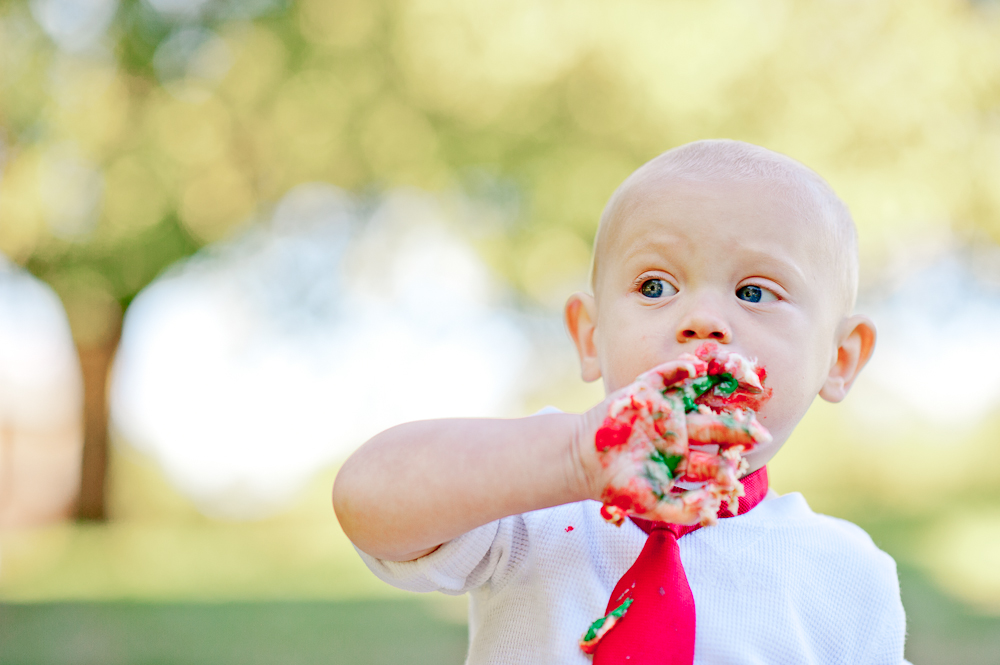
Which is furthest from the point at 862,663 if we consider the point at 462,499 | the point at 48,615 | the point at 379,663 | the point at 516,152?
the point at 516,152

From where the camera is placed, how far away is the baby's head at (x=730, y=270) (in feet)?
4.34

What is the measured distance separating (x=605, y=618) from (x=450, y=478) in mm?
314

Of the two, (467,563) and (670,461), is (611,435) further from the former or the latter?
(467,563)

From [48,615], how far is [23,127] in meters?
4.51

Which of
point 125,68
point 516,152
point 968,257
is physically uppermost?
point 125,68

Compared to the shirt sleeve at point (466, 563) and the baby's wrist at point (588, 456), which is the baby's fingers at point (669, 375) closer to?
the baby's wrist at point (588, 456)

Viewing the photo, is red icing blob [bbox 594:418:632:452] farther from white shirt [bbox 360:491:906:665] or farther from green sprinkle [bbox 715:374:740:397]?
white shirt [bbox 360:491:906:665]

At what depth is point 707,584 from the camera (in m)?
1.32

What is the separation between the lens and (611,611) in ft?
4.06

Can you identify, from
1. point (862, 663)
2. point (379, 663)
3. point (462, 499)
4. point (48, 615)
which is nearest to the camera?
point (462, 499)

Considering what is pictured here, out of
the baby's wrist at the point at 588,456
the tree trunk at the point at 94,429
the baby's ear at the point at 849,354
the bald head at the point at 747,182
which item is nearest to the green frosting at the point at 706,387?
the baby's wrist at the point at 588,456

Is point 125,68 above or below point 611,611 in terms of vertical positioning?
above

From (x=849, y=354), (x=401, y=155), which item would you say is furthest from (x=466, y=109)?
(x=849, y=354)

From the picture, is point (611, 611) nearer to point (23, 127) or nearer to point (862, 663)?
point (862, 663)
